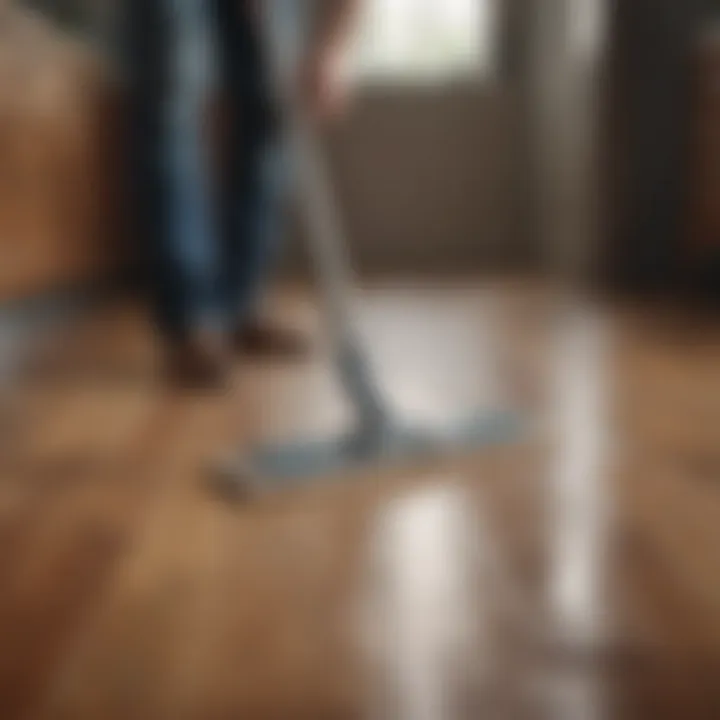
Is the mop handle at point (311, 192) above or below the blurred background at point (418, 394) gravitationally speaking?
above

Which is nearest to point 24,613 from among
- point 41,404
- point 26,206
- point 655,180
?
point 41,404

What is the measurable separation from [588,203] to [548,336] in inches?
28.4

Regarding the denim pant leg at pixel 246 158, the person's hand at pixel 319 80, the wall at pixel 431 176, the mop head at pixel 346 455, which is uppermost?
the person's hand at pixel 319 80

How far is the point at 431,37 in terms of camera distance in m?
3.13

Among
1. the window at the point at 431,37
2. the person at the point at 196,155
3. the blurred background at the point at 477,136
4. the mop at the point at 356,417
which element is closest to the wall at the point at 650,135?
the blurred background at the point at 477,136

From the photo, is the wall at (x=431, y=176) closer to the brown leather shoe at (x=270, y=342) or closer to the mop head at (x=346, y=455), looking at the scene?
the brown leather shoe at (x=270, y=342)

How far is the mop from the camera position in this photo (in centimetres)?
115

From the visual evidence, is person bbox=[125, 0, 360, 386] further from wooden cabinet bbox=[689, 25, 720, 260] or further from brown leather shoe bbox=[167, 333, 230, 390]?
wooden cabinet bbox=[689, 25, 720, 260]

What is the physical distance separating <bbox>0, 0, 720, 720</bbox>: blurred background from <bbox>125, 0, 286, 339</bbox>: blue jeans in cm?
16

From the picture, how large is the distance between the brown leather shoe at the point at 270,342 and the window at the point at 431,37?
1.47 metres

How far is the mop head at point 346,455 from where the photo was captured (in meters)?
1.09

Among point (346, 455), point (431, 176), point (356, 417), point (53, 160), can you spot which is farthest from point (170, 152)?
point (431, 176)

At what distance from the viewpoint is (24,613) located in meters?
0.77

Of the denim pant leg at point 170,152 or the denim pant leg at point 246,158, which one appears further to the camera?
the denim pant leg at point 246,158
